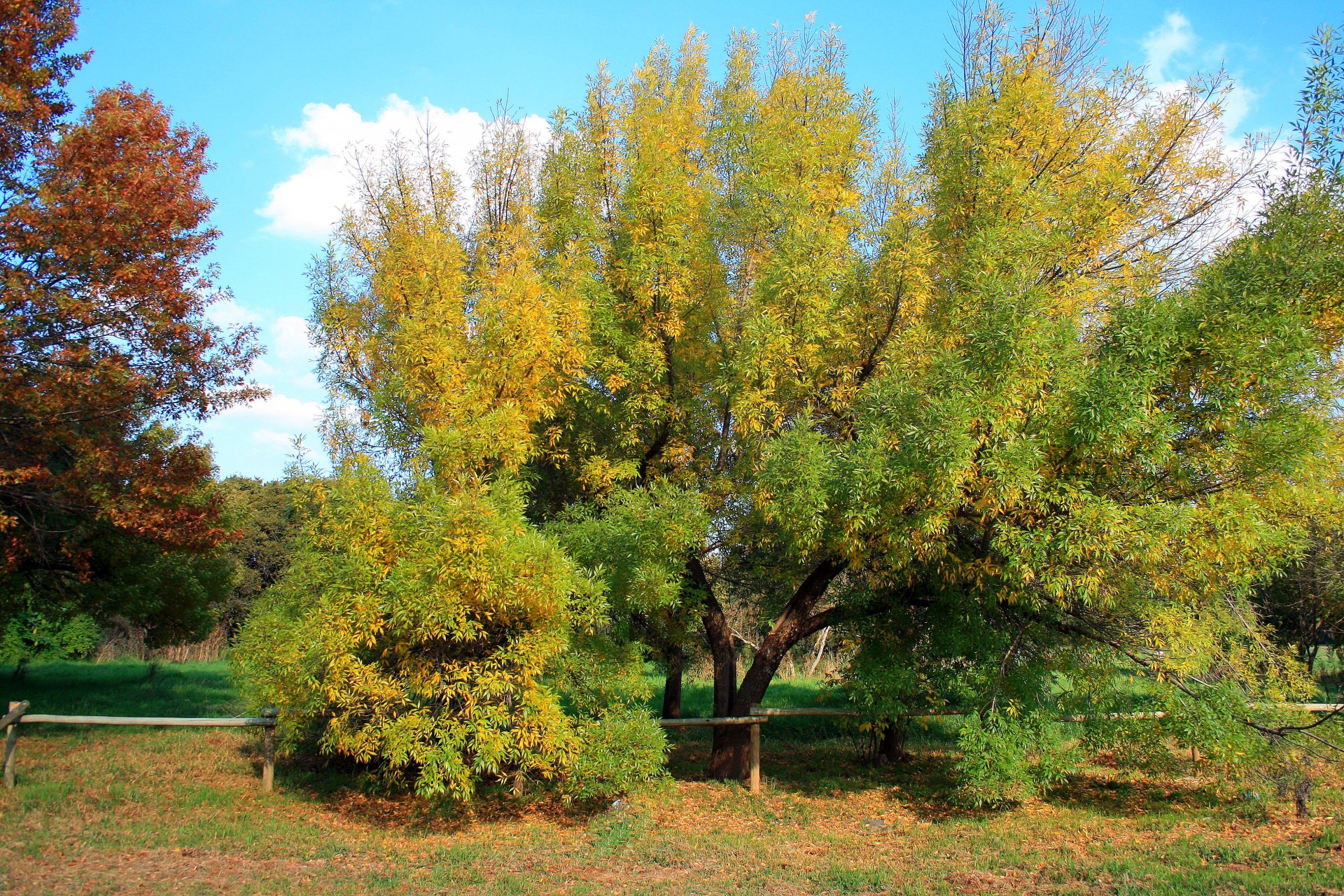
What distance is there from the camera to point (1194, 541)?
6.34 meters

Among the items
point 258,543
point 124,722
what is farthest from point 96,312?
point 258,543

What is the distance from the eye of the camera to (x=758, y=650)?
9.68 metres

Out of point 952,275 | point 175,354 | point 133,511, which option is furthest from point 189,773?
point 952,275

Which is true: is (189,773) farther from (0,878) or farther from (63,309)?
(63,309)

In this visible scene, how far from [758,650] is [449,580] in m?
4.50

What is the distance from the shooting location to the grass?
5695 millimetres

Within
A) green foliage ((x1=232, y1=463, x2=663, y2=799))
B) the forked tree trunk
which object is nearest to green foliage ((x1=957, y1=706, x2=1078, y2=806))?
the forked tree trunk

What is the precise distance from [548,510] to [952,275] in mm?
5840

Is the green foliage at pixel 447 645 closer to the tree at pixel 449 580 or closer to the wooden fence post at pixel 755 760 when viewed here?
the tree at pixel 449 580

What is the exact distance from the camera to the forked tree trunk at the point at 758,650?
917 cm

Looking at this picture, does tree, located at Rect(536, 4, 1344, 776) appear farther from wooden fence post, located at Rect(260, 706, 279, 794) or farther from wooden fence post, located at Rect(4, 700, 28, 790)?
wooden fence post, located at Rect(4, 700, 28, 790)

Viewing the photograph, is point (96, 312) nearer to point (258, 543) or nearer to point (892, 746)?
point (892, 746)

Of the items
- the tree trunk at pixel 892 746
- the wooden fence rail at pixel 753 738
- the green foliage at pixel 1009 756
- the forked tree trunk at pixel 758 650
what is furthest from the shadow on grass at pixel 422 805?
the tree trunk at pixel 892 746

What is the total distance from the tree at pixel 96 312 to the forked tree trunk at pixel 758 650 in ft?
20.2
